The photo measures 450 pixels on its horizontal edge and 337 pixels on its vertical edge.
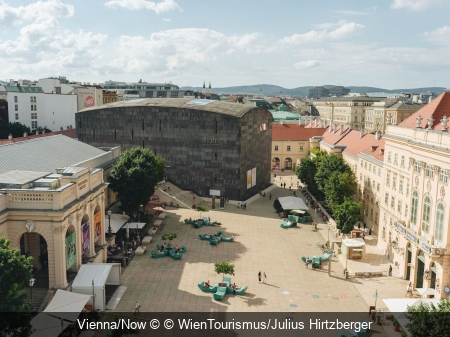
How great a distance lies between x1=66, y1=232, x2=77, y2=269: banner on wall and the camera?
122 ft

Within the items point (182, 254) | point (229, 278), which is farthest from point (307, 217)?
point (229, 278)

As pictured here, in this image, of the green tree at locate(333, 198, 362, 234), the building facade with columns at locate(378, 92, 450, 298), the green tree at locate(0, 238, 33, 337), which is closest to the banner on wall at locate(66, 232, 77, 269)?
the green tree at locate(0, 238, 33, 337)

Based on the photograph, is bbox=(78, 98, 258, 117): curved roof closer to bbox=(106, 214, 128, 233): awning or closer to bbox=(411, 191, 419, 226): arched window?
bbox=(106, 214, 128, 233): awning

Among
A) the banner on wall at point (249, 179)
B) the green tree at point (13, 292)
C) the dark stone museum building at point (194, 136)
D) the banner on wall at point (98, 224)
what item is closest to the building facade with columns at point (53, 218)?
the banner on wall at point (98, 224)

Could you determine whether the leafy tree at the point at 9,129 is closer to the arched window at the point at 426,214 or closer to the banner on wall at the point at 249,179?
the banner on wall at the point at 249,179

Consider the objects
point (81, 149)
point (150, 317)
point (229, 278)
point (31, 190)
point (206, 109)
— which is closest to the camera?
point (31, 190)

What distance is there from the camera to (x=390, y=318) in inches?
1518

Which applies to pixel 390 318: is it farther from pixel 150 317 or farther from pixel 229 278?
pixel 150 317

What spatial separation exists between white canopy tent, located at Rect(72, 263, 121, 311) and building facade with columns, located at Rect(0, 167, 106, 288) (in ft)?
2.99

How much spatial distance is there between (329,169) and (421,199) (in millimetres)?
32397

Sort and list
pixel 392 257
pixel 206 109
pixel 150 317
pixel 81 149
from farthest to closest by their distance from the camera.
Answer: pixel 206 109
pixel 81 149
pixel 392 257
pixel 150 317

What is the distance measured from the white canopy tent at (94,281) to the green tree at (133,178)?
847 inches

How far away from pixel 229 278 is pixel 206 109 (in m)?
45.6

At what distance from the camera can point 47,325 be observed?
31.4 m
